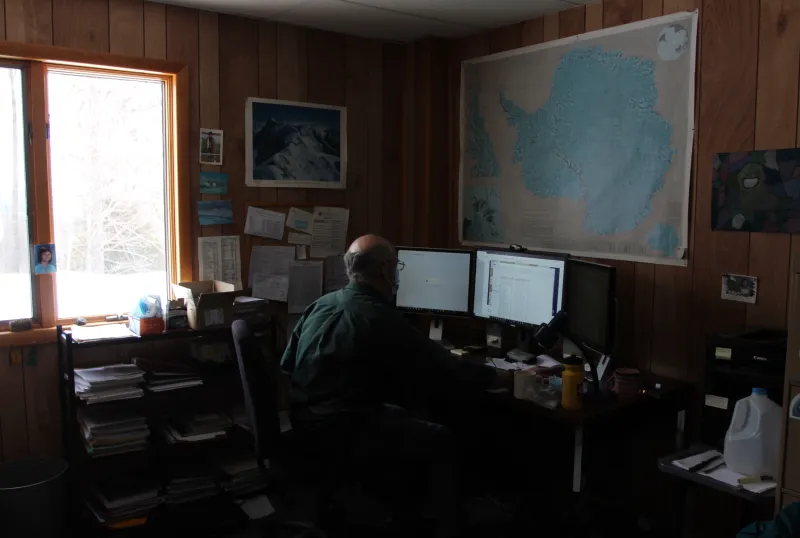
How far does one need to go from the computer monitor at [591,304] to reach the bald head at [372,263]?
29.4 inches

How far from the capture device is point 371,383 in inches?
92.3

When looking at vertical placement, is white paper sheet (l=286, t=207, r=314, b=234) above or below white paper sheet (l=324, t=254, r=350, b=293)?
above

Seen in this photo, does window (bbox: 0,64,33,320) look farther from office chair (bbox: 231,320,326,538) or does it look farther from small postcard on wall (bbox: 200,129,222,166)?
office chair (bbox: 231,320,326,538)

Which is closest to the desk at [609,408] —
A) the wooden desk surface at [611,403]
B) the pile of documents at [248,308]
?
the wooden desk surface at [611,403]

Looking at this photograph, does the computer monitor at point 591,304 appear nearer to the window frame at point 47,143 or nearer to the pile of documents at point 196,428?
the pile of documents at point 196,428

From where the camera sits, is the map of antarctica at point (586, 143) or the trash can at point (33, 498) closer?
the trash can at point (33, 498)

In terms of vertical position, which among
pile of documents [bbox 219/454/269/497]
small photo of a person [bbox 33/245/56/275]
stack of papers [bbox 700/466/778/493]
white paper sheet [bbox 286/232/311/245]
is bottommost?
pile of documents [bbox 219/454/269/497]

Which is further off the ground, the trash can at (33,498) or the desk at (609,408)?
the desk at (609,408)

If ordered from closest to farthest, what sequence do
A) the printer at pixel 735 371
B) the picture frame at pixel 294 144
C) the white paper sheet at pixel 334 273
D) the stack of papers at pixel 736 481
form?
the stack of papers at pixel 736 481 → the printer at pixel 735 371 → the picture frame at pixel 294 144 → the white paper sheet at pixel 334 273

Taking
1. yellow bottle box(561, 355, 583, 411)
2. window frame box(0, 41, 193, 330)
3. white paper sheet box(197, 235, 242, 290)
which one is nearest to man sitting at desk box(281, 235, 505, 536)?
yellow bottle box(561, 355, 583, 411)

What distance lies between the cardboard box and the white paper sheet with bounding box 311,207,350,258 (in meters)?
0.63

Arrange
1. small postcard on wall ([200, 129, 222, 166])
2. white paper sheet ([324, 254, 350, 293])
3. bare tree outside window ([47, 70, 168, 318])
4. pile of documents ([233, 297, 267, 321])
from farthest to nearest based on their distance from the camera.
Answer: white paper sheet ([324, 254, 350, 293]) < small postcard on wall ([200, 129, 222, 166]) < pile of documents ([233, 297, 267, 321]) < bare tree outside window ([47, 70, 168, 318])

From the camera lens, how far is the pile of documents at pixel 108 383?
2.68 m

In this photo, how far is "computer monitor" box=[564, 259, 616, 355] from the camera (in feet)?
8.06
